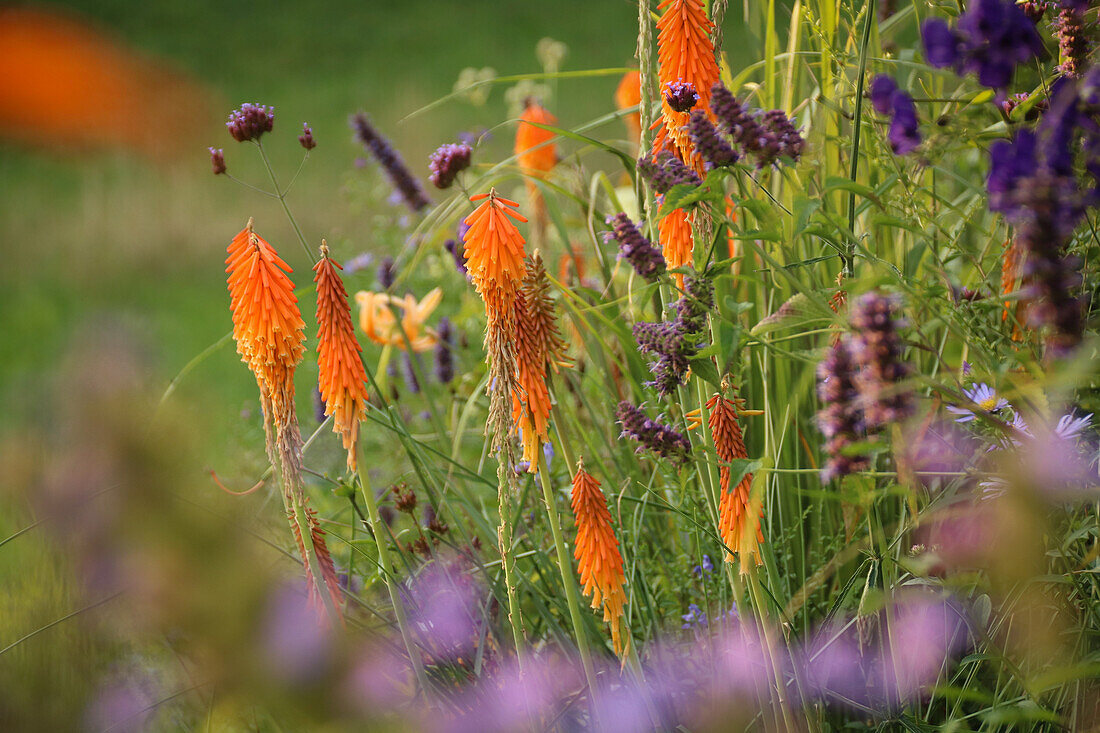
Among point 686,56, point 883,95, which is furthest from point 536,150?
point 883,95

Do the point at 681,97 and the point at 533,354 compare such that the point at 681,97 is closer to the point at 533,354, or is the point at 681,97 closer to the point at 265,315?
the point at 533,354

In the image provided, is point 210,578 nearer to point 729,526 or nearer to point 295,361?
point 295,361

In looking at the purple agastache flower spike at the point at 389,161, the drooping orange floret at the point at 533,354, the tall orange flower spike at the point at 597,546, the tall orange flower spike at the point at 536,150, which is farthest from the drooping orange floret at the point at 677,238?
the purple agastache flower spike at the point at 389,161

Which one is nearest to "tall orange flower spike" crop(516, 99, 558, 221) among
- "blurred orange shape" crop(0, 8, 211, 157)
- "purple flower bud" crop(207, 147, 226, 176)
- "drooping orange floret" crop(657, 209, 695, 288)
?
"purple flower bud" crop(207, 147, 226, 176)

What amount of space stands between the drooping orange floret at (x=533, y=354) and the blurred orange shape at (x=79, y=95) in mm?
8907

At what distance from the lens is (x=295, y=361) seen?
162 cm

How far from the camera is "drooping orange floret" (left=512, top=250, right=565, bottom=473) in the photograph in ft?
5.16

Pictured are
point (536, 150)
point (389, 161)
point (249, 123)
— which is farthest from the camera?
point (536, 150)

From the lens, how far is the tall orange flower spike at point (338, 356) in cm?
153

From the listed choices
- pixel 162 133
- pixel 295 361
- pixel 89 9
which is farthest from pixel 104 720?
pixel 89 9

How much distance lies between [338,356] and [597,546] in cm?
57

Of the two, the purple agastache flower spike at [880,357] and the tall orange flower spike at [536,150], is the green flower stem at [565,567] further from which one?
the tall orange flower spike at [536,150]

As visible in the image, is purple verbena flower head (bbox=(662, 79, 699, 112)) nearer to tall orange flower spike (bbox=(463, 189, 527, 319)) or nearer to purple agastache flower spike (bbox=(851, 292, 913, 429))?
tall orange flower spike (bbox=(463, 189, 527, 319))

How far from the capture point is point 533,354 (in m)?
1.59
